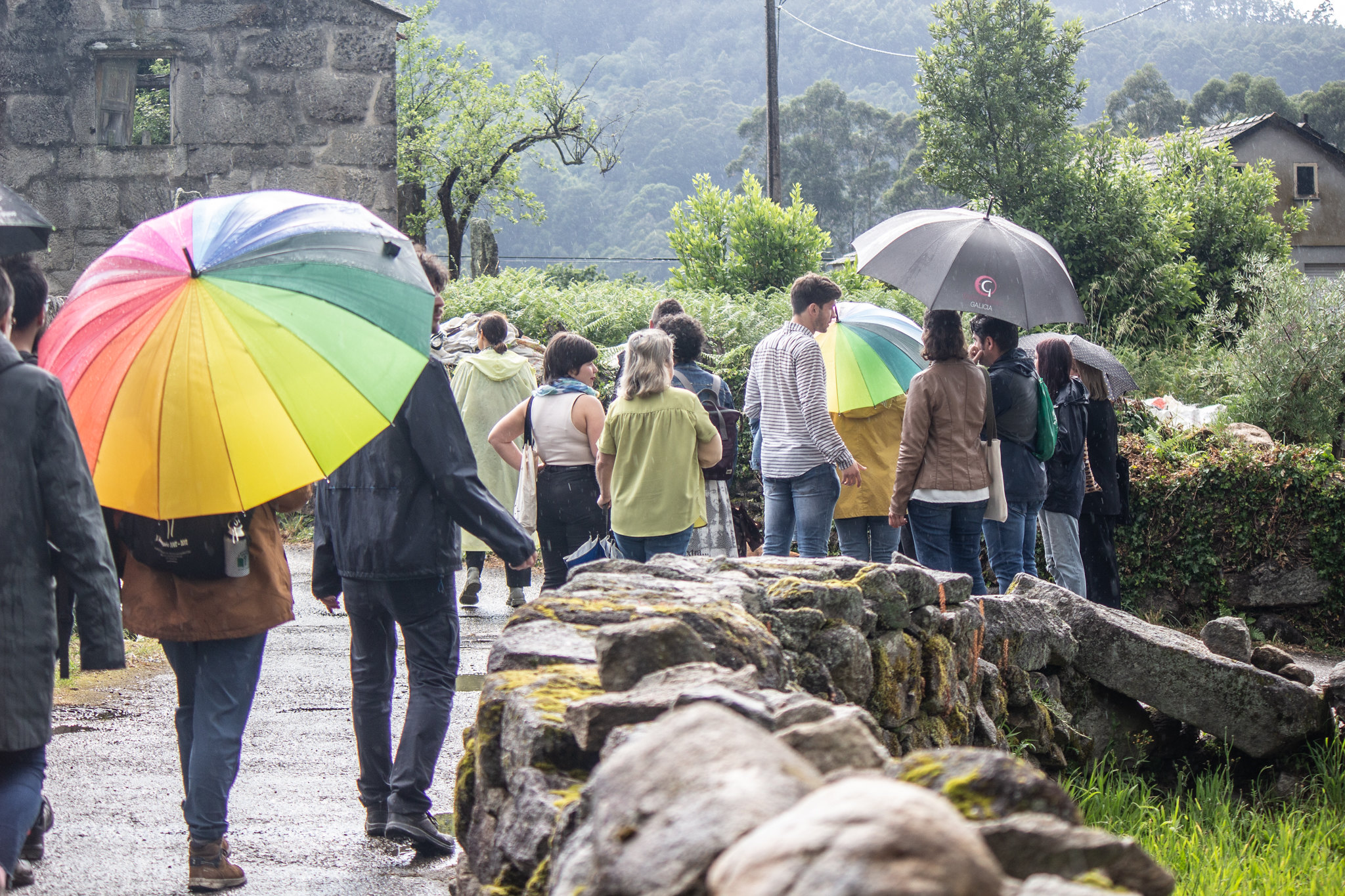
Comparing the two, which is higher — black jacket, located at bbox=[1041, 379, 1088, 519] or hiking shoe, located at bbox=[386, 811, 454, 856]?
black jacket, located at bbox=[1041, 379, 1088, 519]

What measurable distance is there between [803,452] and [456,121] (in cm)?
3267

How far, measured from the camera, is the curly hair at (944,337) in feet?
19.9

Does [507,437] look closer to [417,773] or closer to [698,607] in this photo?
[417,773]

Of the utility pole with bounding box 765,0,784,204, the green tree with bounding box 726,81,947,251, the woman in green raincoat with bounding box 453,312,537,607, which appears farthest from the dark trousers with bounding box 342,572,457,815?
the green tree with bounding box 726,81,947,251

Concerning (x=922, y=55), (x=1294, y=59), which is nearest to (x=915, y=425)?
(x=922, y=55)

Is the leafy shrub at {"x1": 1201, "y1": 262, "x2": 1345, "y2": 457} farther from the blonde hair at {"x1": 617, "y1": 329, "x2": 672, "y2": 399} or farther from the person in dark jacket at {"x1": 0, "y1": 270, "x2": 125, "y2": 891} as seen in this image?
the person in dark jacket at {"x1": 0, "y1": 270, "x2": 125, "y2": 891}

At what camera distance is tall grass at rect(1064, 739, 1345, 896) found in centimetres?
407

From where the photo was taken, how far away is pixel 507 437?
6469mm

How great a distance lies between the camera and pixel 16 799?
3092mm

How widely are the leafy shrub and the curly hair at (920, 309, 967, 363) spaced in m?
6.11

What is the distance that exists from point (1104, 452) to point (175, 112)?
8.70 m

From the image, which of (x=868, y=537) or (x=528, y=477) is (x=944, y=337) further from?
(x=528, y=477)

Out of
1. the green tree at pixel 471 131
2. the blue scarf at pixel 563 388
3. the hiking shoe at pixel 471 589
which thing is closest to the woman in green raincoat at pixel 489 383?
the hiking shoe at pixel 471 589

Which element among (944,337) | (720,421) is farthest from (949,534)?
(720,421)
